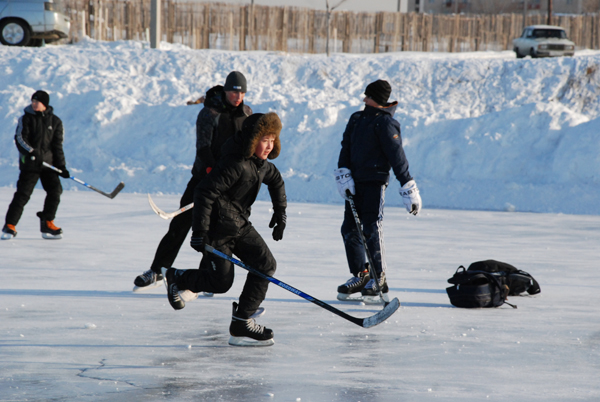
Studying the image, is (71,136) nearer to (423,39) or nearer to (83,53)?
(83,53)

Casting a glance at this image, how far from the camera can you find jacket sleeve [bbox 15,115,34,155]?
8219 millimetres

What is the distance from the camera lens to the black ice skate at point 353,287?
18.9 feet

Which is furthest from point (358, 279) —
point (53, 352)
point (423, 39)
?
point (423, 39)

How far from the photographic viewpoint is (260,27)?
28562 millimetres

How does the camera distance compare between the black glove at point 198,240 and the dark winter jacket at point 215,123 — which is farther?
the dark winter jacket at point 215,123

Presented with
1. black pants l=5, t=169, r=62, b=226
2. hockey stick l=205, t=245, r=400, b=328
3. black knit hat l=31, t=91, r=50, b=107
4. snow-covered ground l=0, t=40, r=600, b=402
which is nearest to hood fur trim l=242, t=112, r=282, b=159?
hockey stick l=205, t=245, r=400, b=328

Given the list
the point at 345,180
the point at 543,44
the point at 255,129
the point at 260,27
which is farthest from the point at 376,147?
the point at 260,27

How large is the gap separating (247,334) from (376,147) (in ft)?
6.58

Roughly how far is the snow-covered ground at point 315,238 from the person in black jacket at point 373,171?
1.06 feet

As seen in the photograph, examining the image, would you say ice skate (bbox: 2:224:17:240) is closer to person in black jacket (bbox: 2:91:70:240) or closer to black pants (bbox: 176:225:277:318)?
person in black jacket (bbox: 2:91:70:240)

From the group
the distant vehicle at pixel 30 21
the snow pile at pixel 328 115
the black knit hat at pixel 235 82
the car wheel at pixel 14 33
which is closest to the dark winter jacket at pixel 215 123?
the black knit hat at pixel 235 82

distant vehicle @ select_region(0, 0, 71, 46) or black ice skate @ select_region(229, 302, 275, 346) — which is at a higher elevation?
distant vehicle @ select_region(0, 0, 71, 46)

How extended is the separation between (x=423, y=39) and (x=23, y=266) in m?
28.0

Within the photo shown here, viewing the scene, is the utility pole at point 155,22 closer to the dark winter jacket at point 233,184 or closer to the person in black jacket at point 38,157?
the person in black jacket at point 38,157
